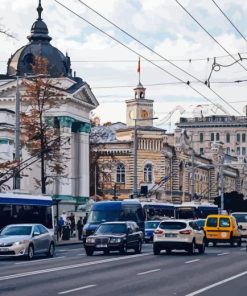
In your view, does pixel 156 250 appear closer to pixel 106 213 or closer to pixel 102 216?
pixel 102 216

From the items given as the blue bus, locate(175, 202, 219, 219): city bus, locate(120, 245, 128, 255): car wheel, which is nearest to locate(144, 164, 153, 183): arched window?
locate(175, 202, 219, 219): city bus

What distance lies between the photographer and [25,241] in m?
34.7

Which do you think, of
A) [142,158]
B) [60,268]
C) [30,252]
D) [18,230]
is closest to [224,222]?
[18,230]

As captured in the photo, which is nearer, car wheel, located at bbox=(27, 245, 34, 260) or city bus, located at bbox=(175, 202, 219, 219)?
car wheel, located at bbox=(27, 245, 34, 260)

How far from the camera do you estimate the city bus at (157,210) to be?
64.2 m

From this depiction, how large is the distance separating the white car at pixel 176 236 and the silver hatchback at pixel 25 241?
4.34 metres

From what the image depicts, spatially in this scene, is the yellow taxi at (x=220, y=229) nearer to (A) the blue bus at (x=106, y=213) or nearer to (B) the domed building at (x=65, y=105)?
(A) the blue bus at (x=106, y=213)

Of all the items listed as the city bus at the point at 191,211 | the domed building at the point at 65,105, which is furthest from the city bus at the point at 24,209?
the domed building at the point at 65,105

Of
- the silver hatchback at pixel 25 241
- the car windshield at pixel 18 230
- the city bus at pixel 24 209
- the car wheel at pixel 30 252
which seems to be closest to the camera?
the silver hatchback at pixel 25 241

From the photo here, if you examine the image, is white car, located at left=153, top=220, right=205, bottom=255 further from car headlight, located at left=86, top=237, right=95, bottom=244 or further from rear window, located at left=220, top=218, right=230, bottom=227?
rear window, located at left=220, top=218, right=230, bottom=227

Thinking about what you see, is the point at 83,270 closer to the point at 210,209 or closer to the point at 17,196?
the point at 17,196

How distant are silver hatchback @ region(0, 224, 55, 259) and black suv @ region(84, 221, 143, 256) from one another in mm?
1657

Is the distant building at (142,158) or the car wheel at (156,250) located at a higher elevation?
the distant building at (142,158)

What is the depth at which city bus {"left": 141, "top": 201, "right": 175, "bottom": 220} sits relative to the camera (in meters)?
64.2
